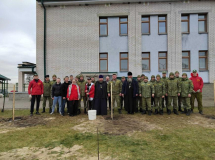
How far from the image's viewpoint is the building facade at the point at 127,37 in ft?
45.3

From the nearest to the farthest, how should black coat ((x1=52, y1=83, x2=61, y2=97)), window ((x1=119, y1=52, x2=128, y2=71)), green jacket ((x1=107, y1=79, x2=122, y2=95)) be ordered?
1. black coat ((x1=52, y1=83, x2=61, y2=97))
2. green jacket ((x1=107, y1=79, x2=122, y2=95))
3. window ((x1=119, y1=52, x2=128, y2=71))

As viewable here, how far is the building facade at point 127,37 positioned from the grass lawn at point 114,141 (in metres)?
8.70

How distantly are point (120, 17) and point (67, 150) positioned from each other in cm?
1322

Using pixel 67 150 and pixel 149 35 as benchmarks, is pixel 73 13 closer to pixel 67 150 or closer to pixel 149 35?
pixel 149 35

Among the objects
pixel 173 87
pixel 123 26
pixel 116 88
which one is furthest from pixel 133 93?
pixel 123 26

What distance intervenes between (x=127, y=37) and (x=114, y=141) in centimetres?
1155

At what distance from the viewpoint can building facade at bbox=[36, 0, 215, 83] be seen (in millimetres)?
13805

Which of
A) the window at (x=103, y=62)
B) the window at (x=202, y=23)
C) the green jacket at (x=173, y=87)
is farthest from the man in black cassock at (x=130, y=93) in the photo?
the window at (x=202, y=23)

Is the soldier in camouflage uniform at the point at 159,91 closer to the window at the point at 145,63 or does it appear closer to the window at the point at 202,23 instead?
the window at the point at 145,63

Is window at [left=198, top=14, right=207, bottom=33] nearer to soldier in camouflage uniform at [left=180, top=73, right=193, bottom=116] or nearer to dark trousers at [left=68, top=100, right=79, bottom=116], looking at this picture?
soldier in camouflage uniform at [left=180, top=73, right=193, bottom=116]

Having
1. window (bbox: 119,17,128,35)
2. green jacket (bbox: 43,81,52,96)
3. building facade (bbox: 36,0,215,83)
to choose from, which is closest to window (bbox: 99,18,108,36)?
building facade (bbox: 36,0,215,83)

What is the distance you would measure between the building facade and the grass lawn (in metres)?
8.70

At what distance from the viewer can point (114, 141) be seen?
4094 mm

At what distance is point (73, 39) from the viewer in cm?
1410
